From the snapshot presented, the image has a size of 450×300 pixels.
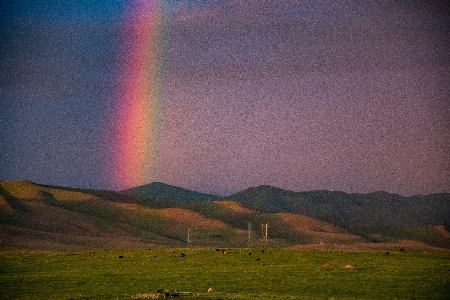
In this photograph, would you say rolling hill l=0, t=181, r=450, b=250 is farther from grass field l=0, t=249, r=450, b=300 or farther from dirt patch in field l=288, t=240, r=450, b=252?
grass field l=0, t=249, r=450, b=300

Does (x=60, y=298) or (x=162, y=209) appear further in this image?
(x=162, y=209)

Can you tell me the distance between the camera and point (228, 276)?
4316 cm

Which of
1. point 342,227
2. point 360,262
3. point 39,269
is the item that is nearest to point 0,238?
point 39,269

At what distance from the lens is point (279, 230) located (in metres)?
143

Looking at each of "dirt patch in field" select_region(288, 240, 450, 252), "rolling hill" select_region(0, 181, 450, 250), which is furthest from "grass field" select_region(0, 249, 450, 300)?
"rolling hill" select_region(0, 181, 450, 250)

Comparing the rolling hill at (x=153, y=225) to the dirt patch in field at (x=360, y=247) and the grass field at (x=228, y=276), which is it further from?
the grass field at (x=228, y=276)

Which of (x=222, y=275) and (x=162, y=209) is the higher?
(x=162, y=209)

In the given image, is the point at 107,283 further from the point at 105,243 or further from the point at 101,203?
the point at 101,203

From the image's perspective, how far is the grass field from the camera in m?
33.7

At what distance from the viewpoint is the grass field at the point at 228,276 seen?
33688 millimetres

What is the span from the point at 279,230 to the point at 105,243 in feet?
166

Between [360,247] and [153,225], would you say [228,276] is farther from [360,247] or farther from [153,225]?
[153,225]

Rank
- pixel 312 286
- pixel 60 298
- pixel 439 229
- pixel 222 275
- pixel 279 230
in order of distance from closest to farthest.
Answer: pixel 60 298, pixel 312 286, pixel 222 275, pixel 279 230, pixel 439 229

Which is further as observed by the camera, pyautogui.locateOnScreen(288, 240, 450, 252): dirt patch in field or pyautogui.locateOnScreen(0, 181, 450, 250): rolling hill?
pyautogui.locateOnScreen(0, 181, 450, 250): rolling hill
